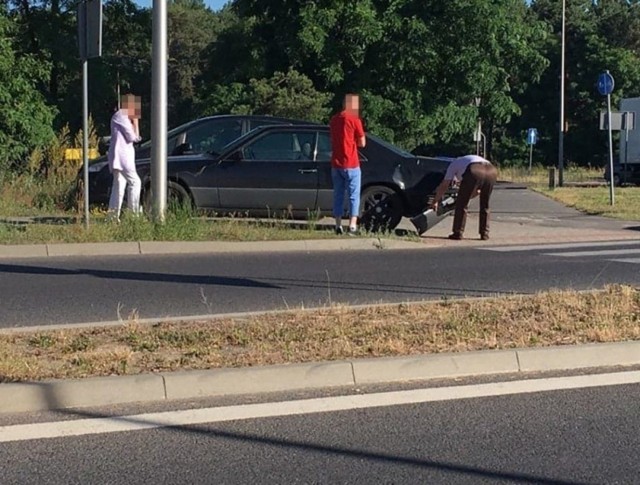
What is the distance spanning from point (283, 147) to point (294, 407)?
8.98 m

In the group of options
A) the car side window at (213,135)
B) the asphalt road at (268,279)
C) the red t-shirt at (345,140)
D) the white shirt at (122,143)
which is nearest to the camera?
the asphalt road at (268,279)

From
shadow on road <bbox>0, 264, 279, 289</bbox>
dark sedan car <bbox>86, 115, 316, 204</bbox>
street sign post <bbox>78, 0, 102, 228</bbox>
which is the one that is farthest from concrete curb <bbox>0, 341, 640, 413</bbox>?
dark sedan car <bbox>86, 115, 316, 204</bbox>

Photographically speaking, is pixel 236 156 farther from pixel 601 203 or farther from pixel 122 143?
pixel 601 203

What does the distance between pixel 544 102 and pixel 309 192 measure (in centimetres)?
5405

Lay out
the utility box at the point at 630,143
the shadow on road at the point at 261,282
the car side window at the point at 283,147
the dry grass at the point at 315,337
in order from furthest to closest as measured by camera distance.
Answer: the utility box at the point at 630,143, the car side window at the point at 283,147, the shadow on road at the point at 261,282, the dry grass at the point at 315,337

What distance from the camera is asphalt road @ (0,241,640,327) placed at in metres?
8.16

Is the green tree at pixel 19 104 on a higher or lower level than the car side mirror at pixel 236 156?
higher

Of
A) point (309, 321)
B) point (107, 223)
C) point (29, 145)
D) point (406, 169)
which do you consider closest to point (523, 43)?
point (29, 145)

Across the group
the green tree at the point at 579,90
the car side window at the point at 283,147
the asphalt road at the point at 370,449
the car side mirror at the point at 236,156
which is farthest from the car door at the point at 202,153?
the green tree at the point at 579,90

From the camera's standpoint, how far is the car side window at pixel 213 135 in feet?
49.9

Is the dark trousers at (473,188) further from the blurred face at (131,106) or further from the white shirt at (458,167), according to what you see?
the blurred face at (131,106)

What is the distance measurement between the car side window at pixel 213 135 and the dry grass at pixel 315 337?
26.4ft

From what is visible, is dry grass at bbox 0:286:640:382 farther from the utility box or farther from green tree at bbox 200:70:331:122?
the utility box

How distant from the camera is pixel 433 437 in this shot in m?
4.92
